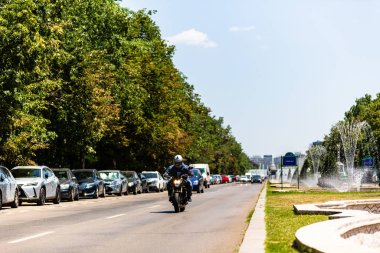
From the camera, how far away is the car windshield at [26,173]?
2964 centimetres

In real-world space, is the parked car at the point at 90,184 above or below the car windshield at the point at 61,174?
below

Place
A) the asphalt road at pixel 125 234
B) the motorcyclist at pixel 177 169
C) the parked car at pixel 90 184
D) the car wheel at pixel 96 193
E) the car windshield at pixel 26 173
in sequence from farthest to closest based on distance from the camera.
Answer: the car wheel at pixel 96 193
the parked car at pixel 90 184
the car windshield at pixel 26 173
the motorcyclist at pixel 177 169
the asphalt road at pixel 125 234

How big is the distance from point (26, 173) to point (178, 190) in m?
10.2

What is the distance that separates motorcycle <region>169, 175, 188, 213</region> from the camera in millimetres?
21797

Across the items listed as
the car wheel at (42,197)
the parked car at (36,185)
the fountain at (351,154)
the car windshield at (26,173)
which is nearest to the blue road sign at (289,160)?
the fountain at (351,154)

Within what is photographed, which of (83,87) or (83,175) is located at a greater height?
(83,87)

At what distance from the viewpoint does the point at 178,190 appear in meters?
21.9

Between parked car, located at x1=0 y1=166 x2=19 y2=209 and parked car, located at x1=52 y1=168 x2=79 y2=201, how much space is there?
6.70m

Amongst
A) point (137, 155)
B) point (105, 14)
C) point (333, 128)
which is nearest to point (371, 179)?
point (333, 128)

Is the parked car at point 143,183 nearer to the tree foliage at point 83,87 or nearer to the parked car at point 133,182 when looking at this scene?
the parked car at point 133,182

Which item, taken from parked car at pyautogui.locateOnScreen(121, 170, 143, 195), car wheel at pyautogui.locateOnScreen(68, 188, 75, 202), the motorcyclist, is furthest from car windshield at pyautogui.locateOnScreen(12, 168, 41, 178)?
parked car at pyautogui.locateOnScreen(121, 170, 143, 195)

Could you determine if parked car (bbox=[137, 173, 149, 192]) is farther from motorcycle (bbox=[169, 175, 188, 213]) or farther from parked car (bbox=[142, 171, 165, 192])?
motorcycle (bbox=[169, 175, 188, 213])

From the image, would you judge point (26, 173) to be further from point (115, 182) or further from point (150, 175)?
point (150, 175)

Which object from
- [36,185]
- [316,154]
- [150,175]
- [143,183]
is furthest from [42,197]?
[316,154]
